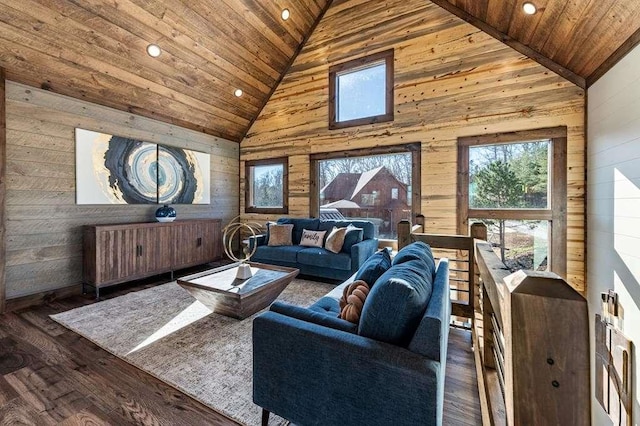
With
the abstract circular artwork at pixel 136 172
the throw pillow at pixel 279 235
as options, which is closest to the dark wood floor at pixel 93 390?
the abstract circular artwork at pixel 136 172

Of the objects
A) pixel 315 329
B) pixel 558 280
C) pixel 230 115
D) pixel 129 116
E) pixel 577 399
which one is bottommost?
pixel 315 329

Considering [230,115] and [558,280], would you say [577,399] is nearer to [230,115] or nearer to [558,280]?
[558,280]

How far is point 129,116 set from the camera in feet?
14.4

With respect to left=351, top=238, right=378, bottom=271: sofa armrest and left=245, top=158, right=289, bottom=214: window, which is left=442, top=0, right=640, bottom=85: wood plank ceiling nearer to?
left=351, top=238, right=378, bottom=271: sofa armrest

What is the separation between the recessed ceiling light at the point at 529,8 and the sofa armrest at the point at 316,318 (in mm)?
3606

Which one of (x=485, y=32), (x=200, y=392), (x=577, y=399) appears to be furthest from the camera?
(x=485, y=32)

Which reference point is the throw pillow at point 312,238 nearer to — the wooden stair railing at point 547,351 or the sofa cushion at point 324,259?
the sofa cushion at point 324,259

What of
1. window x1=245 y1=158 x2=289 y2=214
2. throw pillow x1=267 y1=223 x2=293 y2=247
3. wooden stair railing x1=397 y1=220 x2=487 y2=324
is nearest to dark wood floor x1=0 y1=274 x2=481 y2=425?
wooden stair railing x1=397 y1=220 x2=487 y2=324

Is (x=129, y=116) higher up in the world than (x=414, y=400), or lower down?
higher up

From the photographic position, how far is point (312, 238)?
467 cm

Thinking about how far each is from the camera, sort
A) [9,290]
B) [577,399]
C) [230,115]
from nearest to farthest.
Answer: [577,399] < [9,290] < [230,115]

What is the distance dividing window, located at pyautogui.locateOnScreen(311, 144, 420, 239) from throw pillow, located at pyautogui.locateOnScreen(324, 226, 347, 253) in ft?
2.65

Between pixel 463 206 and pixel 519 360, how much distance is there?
3.75m

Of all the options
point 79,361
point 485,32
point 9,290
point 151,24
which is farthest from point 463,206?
point 9,290
